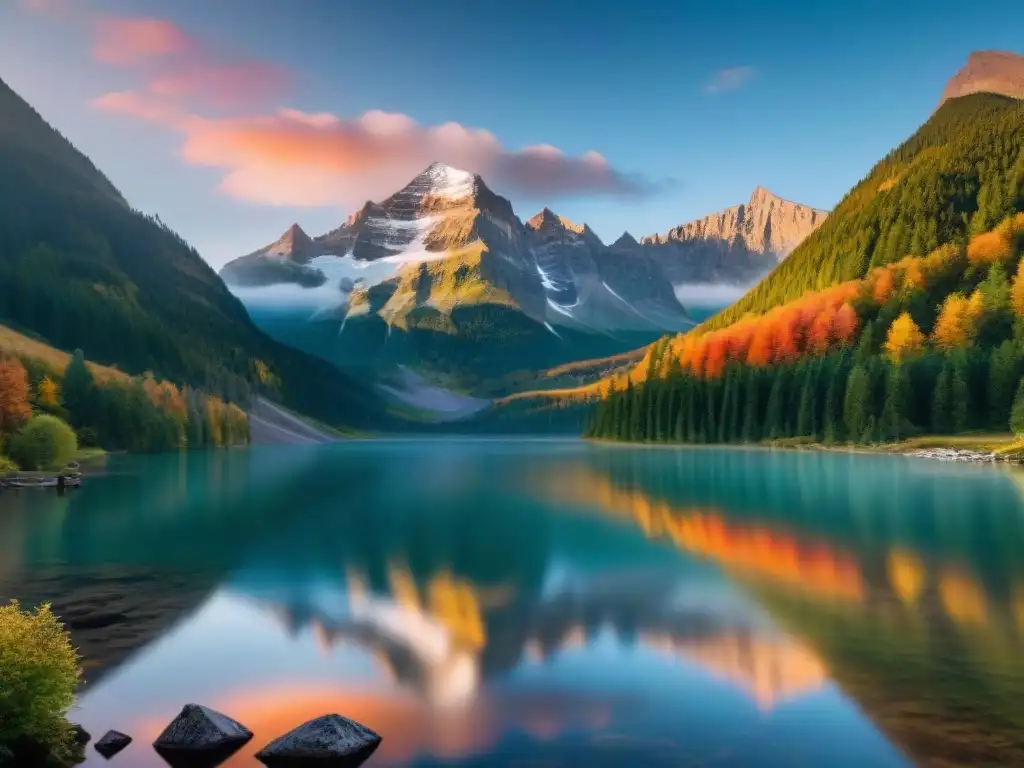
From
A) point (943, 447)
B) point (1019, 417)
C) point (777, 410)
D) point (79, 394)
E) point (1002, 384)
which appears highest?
point (79, 394)

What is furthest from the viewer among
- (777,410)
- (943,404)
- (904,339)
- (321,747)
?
(777,410)

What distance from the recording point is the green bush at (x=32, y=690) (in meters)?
16.6

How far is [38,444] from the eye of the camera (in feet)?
340

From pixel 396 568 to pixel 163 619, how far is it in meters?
12.5

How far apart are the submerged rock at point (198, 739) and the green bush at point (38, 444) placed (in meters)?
97.1

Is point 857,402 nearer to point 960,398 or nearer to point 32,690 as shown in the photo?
point 960,398

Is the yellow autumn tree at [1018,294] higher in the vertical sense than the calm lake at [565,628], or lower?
higher

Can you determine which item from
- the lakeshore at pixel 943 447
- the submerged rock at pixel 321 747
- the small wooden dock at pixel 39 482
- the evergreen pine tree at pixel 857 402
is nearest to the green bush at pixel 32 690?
the submerged rock at pixel 321 747

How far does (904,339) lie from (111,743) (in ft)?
625

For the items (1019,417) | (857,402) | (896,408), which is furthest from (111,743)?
(857,402)

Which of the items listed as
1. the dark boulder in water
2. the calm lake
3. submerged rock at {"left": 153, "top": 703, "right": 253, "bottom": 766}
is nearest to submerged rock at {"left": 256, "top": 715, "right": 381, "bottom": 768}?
the calm lake

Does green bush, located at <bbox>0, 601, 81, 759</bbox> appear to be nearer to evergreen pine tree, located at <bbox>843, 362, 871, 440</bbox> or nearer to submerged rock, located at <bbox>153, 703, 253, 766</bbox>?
submerged rock, located at <bbox>153, 703, 253, 766</bbox>

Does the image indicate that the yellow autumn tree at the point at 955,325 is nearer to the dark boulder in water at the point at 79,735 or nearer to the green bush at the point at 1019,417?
the green bush at the point at 1019,417

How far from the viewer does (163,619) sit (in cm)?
2983
